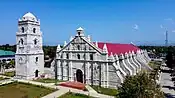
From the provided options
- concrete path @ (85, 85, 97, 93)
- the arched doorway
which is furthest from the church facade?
concrete path @ (85, 85, 97, 93)

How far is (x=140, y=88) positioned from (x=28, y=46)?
112 feet

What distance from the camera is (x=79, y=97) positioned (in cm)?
3794

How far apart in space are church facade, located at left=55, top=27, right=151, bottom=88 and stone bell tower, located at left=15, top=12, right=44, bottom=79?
611 centimetres

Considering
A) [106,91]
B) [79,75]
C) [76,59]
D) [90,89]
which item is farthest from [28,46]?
[106,91]

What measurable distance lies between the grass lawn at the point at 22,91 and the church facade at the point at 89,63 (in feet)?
29.1

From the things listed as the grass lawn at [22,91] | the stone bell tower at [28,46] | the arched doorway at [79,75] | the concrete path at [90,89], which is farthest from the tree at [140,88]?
the stone bell tower at [28,46]

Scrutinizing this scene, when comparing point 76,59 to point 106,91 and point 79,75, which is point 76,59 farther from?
point 106,91

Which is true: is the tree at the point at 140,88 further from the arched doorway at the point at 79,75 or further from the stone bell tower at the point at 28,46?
the stone bell tower at the point at 28,46

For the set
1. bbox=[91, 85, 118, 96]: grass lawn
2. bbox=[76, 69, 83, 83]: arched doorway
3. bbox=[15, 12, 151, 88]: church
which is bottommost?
bbox=[91, 85, 118, 96]: grass lawn

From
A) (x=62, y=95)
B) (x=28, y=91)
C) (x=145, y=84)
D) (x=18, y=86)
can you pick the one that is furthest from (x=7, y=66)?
(x=145, y=84)

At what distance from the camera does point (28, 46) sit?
51.8 metres

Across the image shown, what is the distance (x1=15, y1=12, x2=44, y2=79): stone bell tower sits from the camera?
5153 centimetres

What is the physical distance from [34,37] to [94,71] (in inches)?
696

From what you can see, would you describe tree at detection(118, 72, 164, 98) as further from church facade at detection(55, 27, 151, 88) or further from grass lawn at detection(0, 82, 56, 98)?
grass lawn at detection(0, 82, 56, 98)
